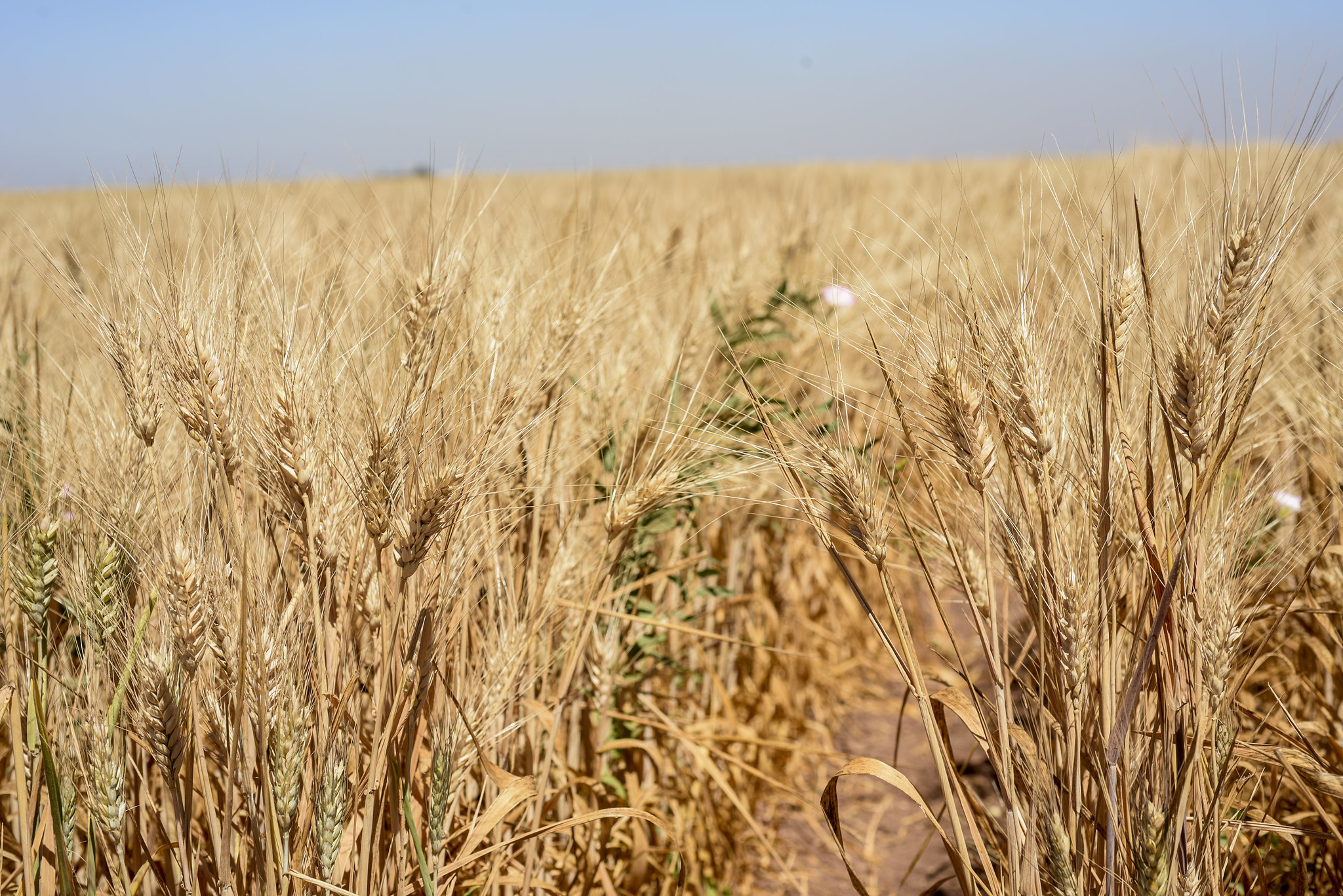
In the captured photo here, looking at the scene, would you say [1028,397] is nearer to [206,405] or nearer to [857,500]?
[857,500]

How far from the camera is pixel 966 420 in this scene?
0.76 meters

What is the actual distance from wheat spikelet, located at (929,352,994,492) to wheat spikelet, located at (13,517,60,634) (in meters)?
0.90

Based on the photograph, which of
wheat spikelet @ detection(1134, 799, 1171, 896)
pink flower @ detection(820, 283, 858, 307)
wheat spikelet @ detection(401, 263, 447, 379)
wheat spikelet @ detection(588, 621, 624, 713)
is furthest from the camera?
pink flower @ detection(820, 283, 858, 307)

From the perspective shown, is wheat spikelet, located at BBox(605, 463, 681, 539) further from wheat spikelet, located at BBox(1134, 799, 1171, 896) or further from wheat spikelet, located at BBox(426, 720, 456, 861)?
wheat spikelet, located at BBox(1134, 799, 1171, 896)

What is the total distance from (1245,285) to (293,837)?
1.01m

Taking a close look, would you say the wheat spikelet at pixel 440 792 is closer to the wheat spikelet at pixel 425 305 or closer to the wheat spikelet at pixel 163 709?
the wheat spikelet at pixel 163 709

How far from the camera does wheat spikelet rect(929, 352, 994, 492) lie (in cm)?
76

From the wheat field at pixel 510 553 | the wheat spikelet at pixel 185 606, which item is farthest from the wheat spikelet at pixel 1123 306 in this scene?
the wheat spikelet at pixel 185 606

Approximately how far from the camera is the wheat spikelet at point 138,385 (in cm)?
81

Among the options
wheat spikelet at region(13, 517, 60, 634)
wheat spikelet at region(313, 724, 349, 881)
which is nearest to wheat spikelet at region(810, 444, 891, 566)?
wheat spikelet at region(313, 724, 349, 881)

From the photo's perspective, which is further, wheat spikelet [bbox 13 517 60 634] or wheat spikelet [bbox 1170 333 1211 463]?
wheat spikelet [bbox 13 517 60 634]

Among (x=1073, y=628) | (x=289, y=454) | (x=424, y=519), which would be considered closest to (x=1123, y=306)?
(x=1073, y=628)

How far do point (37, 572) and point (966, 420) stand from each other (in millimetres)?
934

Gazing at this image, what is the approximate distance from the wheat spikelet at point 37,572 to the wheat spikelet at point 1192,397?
1084 millimetres
